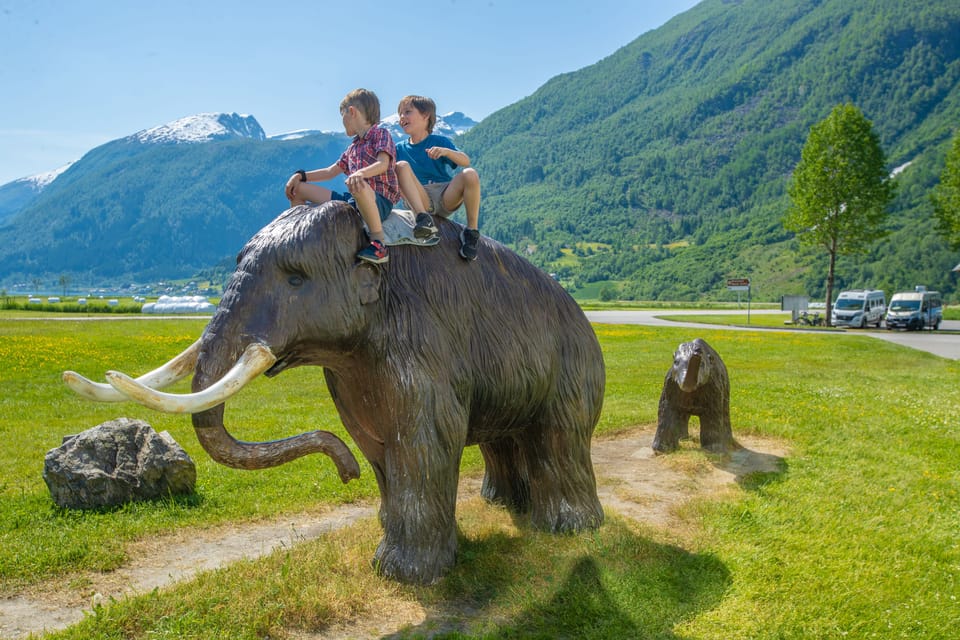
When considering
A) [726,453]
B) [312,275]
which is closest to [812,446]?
[726,453]

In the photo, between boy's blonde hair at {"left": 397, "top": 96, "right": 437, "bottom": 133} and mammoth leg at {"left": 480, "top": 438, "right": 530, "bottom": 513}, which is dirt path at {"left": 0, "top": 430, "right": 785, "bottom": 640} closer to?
mammoth leg at {"left": 480, "top": 438, "right": 530, "bottom": 513}

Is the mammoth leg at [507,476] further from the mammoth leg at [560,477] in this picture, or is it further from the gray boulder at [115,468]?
the gray boulder at [115,468]

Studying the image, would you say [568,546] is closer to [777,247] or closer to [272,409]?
[272,409]

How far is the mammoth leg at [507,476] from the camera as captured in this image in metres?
5.34

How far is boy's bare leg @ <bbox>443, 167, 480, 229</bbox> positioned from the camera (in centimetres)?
435

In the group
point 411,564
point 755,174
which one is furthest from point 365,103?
point 755,174

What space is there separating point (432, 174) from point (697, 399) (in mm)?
4605

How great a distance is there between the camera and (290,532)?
5.30 metres

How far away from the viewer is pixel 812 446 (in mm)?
7977

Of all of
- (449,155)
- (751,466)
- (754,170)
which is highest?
(754,170)

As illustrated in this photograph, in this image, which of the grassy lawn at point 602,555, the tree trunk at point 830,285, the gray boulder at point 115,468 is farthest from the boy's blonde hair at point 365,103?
the tree trunk at point 830,285

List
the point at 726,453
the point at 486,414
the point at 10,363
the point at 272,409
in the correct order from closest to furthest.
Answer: the point at 486,414 < the point at 726,453 < the point at 272,409 < the point at 10,363

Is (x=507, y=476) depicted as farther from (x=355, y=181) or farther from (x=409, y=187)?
(x=355, y=181)

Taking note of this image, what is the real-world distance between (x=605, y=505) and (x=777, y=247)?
114m
